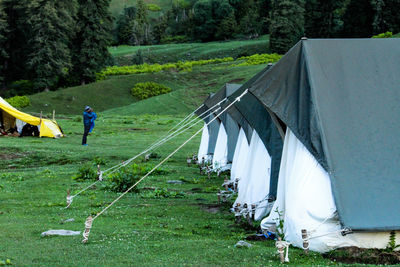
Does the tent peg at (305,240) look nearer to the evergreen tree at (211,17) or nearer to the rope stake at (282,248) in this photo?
the rope stake at (282,248)

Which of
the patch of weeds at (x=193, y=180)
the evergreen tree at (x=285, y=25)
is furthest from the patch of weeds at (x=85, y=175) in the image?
the evergreen tree at (x=285, y=25)

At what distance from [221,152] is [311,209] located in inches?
459

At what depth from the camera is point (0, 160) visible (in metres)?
21.9

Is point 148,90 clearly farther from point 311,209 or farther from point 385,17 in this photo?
point 311,209

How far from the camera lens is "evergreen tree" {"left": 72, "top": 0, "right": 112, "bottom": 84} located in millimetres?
66688

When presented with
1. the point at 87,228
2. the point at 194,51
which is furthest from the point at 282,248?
the point at 194,51

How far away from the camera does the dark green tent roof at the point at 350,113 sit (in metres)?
8.41

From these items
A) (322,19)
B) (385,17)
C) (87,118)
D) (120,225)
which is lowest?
(87,118)

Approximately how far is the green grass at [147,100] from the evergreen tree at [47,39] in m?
3.00

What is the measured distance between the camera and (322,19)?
88.8 metres

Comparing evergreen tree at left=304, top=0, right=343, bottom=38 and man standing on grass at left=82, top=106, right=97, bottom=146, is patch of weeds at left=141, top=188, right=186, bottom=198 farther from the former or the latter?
evergreen tree at left=304, top=0, right=343, bottom=38

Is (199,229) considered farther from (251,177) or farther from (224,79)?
(224,79)

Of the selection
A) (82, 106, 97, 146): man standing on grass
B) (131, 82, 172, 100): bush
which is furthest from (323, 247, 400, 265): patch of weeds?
(131, 82, 172, 100): bush

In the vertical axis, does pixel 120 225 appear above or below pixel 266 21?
below
